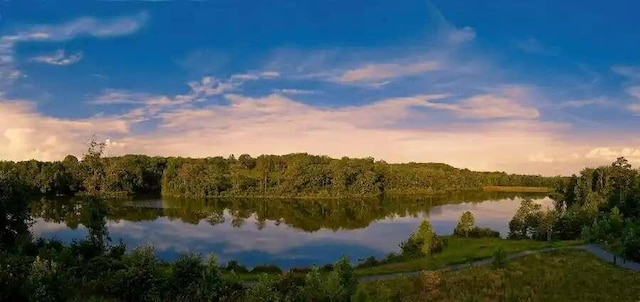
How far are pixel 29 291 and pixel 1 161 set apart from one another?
7502 inches

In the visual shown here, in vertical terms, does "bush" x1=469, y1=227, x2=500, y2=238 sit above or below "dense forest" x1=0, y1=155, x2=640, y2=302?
below

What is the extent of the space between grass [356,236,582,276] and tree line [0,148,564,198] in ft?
317

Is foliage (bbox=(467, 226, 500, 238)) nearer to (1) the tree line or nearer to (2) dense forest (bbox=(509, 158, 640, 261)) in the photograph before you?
(2) dense forest (bbox=(509, 158, 640, 261))

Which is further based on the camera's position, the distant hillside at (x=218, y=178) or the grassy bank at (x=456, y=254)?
the distant hillside at (x=218, y=178)

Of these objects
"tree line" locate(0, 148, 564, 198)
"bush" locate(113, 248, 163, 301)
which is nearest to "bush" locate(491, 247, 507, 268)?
"bush" locate(113, 248, 163, 301)

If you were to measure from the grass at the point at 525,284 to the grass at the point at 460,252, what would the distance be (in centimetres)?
566

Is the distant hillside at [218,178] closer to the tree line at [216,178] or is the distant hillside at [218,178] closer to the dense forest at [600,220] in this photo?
the tree line at [216,178]

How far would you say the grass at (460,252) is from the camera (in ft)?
166

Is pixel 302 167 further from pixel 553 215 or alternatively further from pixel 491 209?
pixel 553 215

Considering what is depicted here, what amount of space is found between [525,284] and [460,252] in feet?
61.2

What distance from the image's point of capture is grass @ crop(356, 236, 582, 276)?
166 feet

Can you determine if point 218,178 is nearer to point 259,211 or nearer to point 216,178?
point 216,178

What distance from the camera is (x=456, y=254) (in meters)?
58.9

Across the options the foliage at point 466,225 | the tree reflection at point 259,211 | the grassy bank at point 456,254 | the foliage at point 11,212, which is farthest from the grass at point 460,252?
the foliage at point 11,212
